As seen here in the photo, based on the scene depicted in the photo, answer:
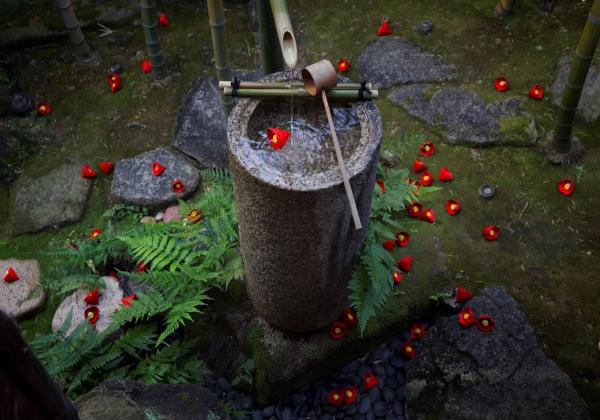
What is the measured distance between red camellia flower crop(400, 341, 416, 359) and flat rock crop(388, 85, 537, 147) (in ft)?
6.78

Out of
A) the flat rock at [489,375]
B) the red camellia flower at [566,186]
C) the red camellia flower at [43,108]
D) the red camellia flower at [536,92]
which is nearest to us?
the flat rock at [489,375]

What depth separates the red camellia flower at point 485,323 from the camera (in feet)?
11.9

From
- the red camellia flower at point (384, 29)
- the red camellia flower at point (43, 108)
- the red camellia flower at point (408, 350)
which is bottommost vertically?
the red camellia flower at point (408, 350)

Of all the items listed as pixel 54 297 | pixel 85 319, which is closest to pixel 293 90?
pixel 85 319

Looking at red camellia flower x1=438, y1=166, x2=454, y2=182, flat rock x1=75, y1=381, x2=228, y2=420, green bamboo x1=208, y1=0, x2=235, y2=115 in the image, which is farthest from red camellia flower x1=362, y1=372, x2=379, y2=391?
green bamboo x1=208, y1=0, x2=235, y2=115

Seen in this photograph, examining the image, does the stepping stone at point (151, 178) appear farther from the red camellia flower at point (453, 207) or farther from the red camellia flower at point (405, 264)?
the red camellia flower at point (453, 207)

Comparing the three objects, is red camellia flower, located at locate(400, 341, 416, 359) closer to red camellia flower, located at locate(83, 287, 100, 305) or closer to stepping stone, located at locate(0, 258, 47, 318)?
red camellia flower, located at locate(83, 287, 100, 305)

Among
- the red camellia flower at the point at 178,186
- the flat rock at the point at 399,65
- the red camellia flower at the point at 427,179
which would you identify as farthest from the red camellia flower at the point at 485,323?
the red camellia flower at the point at 178,186

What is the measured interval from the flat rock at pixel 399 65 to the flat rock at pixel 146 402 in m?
3.65

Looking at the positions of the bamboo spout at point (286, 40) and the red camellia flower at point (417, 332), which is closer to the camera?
the bamboo spout at point (286, 40)

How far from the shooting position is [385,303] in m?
3.73

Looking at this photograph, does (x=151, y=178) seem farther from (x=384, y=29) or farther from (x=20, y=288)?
(x=384, y=29)

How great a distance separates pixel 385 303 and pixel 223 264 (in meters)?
1.24

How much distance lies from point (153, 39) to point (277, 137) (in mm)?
2902
